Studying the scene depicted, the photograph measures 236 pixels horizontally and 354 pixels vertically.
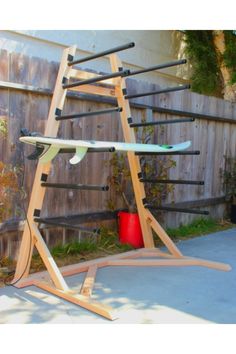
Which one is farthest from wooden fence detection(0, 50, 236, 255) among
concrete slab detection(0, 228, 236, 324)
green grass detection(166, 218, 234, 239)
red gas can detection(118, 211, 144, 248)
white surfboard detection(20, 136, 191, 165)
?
concrete slab detection(0, 228, 236, 324)

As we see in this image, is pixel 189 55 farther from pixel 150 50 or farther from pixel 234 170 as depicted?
pixel 234 170

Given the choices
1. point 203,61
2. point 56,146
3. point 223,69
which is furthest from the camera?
point 203,61

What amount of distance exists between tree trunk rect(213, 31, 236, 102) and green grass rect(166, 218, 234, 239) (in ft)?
8.20

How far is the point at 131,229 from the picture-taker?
3793mm

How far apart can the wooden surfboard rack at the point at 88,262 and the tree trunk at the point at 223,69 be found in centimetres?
364

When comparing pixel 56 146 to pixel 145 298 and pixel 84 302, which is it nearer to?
pixel 84 302

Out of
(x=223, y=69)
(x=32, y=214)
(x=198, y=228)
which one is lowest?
(x=198, y=228)

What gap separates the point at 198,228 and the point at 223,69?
10.7 feet

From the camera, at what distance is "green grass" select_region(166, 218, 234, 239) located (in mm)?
4480

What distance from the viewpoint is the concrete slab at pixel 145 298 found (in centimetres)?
223

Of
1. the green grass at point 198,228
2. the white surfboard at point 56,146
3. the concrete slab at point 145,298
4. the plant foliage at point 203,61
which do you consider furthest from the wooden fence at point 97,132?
the plant foliage at point 203,61

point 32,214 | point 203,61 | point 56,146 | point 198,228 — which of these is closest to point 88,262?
point 32,214

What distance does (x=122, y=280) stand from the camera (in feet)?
9.50
